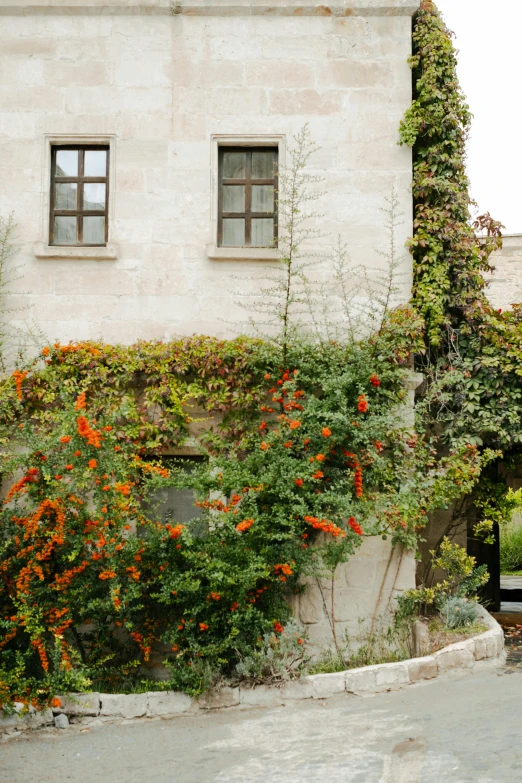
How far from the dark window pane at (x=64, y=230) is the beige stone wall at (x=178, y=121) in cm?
20

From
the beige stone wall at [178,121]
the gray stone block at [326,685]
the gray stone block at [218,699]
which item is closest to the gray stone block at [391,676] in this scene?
the gray stone block at [326,685]

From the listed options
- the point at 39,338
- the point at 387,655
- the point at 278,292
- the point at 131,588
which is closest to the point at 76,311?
the point at 39,338

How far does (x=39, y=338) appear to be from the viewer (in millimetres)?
8055

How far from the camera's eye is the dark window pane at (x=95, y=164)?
27.8 ft

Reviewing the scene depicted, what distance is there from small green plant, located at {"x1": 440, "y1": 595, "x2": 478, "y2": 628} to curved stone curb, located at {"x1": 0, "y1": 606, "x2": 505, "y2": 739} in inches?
21.1

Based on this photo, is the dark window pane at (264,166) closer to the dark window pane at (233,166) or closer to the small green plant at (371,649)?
the dark window pane at (233,166)

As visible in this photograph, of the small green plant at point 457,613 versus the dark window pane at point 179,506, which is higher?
the dark window pane at point 179,506

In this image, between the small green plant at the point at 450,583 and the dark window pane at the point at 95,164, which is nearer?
the small green plant at the point at 450,583

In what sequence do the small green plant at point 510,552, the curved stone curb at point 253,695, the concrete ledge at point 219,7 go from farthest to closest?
the small green plant at point 510,552
the concrete ledge at point 219,7
the curved stone curb at point 253,695

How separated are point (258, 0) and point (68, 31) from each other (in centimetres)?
208

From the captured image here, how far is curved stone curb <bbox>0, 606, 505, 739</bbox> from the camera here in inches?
255

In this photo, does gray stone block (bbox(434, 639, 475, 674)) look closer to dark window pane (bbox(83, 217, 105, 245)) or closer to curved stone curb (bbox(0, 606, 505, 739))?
curved stone curb (bbox(0, 606, 505, 739))

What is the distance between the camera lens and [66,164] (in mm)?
8508

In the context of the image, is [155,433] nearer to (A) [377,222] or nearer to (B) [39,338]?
(B) [39,338]
